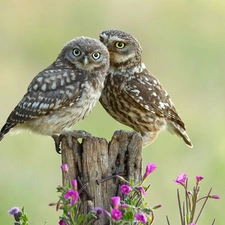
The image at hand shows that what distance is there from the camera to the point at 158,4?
12.4m

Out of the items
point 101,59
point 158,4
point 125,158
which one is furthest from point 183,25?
point 125,158

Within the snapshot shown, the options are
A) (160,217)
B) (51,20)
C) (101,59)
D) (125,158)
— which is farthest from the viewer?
(51,20)

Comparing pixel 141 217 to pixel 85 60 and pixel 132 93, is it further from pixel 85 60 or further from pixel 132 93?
pixel 132 93

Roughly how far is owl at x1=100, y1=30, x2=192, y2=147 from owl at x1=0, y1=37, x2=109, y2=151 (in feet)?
1.99

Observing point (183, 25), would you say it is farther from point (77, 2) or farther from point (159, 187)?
point (159, 187)

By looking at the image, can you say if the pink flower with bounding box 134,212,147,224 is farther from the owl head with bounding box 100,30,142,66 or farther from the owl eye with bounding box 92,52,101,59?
the owl head with bounding box 100,30,142,66

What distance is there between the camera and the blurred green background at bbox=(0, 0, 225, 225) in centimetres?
843

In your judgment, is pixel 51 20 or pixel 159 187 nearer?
pixel 159 187

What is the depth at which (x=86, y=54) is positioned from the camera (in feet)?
19.9

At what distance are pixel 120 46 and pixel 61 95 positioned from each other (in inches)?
34.6

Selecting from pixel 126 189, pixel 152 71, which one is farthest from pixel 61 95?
pixel 152 71

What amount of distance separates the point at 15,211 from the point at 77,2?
8.64 meters

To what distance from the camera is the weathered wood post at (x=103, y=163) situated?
4.77 metres

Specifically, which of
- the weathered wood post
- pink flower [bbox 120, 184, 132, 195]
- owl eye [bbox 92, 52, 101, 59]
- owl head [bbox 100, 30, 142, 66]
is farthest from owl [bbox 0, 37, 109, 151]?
pink flower [bbox 120, 184, 132, 195]
